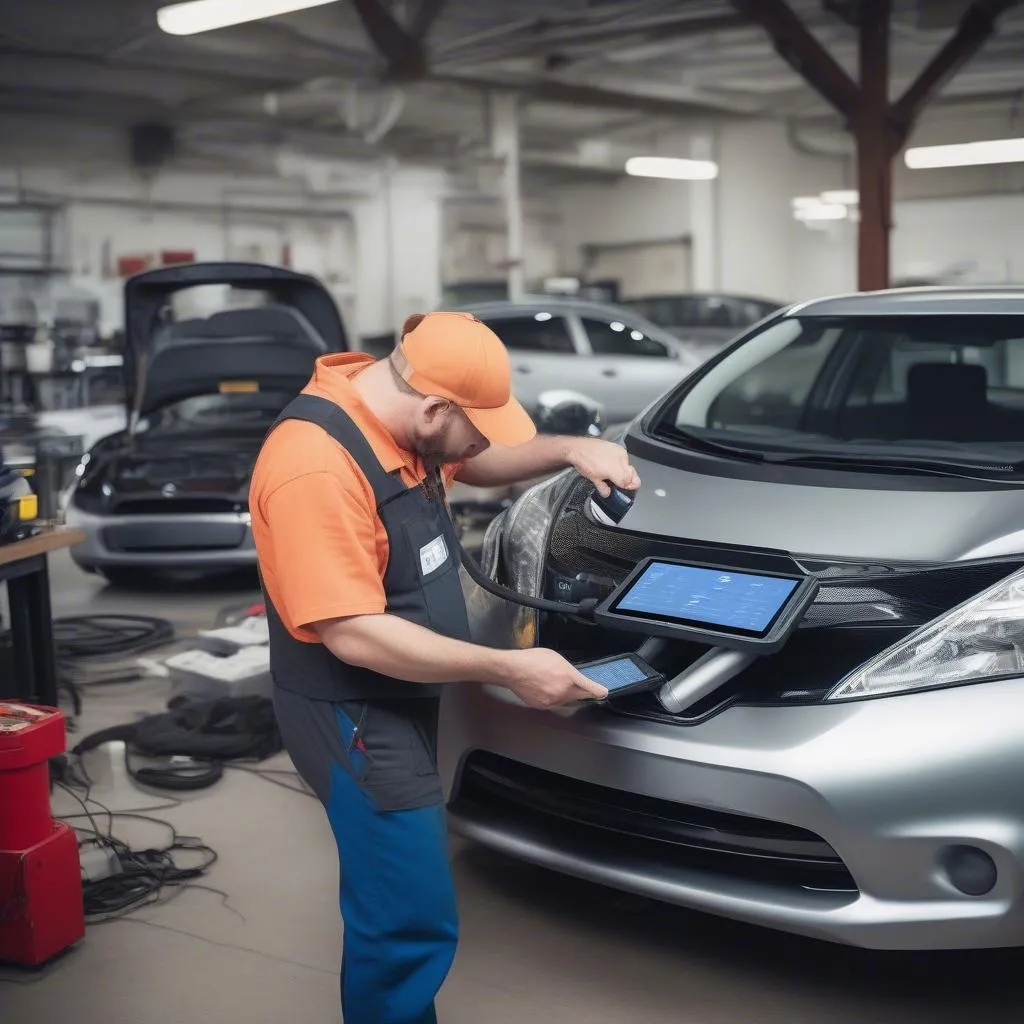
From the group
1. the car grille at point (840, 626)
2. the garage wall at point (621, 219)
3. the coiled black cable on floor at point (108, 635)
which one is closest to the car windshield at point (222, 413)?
the coiled black cable on floor at point (108, 635)

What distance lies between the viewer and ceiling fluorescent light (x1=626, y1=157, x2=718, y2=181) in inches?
687

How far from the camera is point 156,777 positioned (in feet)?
10.9

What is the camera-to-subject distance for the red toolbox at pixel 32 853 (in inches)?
91.4

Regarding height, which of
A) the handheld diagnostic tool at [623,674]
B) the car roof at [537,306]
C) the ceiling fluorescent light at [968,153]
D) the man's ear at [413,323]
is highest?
the ceiling fluorescent light at [968,153]

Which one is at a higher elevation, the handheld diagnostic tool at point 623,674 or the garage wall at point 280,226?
the garage wall at point 280,226

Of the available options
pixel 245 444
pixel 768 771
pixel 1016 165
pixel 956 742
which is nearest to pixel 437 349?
pixel 768 771

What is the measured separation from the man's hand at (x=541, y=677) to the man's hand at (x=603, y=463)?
492mm

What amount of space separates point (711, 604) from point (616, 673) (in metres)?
0.19

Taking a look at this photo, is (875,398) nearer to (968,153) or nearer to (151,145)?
(151,145)

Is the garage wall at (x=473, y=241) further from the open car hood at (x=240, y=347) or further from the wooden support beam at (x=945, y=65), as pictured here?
the open car hood at (x=240, y=347)

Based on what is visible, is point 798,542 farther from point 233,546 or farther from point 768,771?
point 233,546

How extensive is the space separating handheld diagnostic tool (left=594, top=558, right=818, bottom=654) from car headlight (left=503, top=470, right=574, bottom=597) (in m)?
0.32

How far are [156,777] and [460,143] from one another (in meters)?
12.8

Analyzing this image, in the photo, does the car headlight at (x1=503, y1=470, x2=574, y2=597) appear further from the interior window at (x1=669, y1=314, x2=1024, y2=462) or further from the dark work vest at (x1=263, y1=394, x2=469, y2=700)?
the dark work vest at (x1=263, y1=394, x2=469, y2=700)
